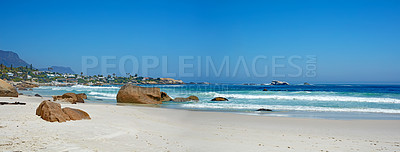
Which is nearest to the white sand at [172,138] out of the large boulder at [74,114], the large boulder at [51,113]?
the large boulder at [51,113]

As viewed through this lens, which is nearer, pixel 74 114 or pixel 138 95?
pixel 74 114

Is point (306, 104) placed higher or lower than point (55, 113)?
lower

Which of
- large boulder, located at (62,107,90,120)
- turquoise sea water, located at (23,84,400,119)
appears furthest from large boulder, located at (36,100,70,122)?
turquoise sea water, located at (23,84,400,119)

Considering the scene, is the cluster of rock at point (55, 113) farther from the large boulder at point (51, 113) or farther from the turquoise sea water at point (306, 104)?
the turquoise sea water at point (306, 104)

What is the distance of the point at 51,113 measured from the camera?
869 centimetres

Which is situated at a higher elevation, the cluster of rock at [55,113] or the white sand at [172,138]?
the cluster of rock at [55,113]

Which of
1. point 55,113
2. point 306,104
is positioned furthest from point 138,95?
point 55,113

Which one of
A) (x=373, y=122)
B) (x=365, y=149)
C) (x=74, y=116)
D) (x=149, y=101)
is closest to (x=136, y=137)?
(x=74, y=116)

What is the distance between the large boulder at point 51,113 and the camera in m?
8.62

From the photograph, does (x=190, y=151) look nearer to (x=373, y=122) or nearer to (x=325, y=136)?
(x=325, y=136)

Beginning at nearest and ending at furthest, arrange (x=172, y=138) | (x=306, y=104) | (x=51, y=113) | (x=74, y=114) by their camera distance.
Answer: (x=172, y=138) < (x=51, y=113) < (x=74, y=114) < (x=306, y=104)

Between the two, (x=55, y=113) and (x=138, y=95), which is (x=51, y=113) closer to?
(x=55, y=113)

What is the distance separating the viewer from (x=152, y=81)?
165375 millimetres

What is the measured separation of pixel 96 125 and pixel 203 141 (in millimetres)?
3486
